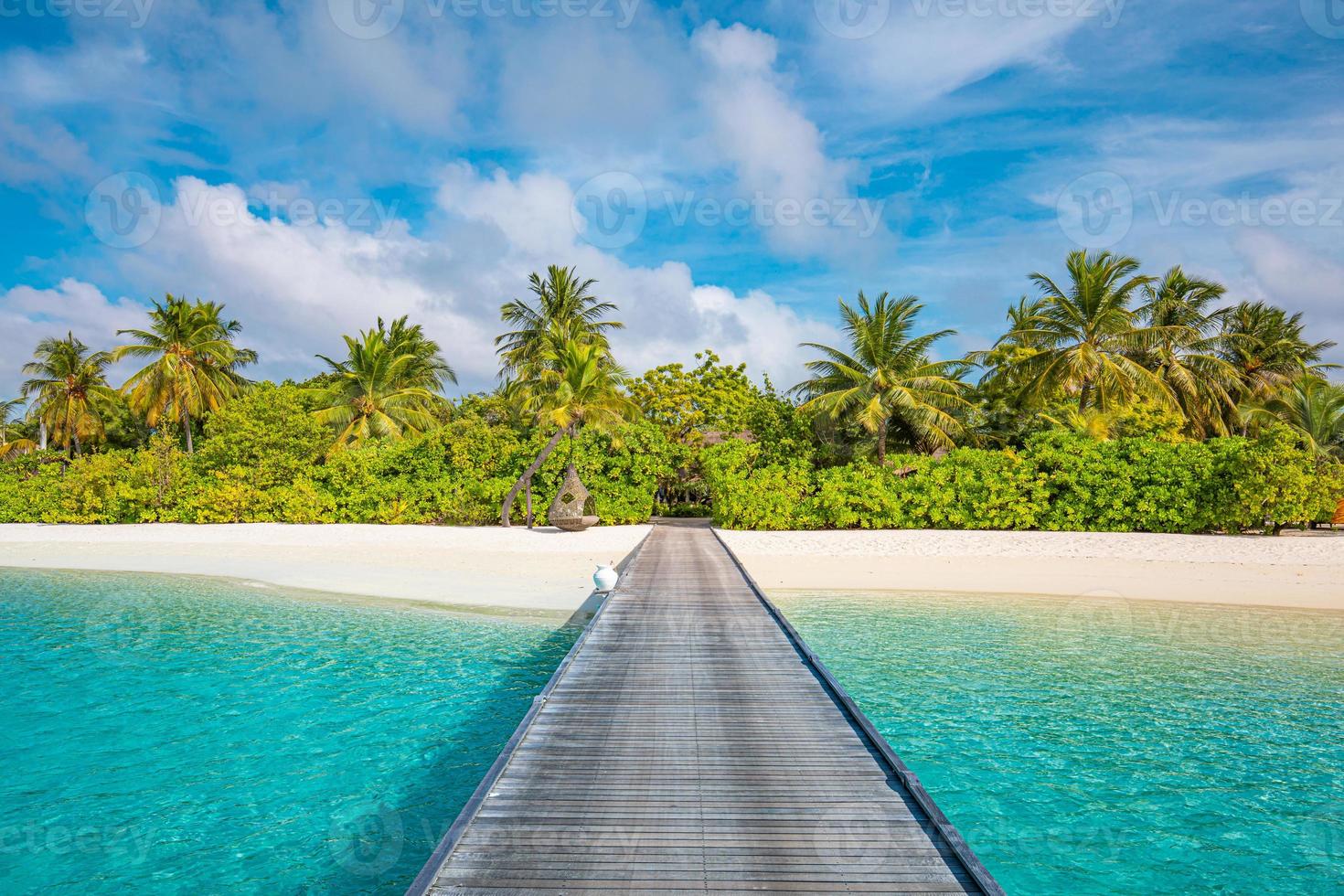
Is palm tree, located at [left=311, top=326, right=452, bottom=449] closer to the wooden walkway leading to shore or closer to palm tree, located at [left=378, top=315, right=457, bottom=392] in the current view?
palm tree, located at [left=378, top=315, right=457, bottom=392]

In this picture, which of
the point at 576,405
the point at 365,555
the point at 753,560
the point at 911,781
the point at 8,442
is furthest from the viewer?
the point at 8,442

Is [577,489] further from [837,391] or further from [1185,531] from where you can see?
[1185,531]

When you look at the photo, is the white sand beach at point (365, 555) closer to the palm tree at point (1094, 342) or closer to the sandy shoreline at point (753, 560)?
the sandy shoreline at point (753, 560)

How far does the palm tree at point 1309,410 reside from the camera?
2320 cm

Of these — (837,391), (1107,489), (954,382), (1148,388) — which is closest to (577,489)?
(837,391)

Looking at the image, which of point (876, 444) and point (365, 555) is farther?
point (876, 444)

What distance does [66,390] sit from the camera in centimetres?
3061

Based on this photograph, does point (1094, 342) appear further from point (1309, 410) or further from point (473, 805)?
point (473, 805)

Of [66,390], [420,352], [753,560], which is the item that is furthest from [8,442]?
[753,560]

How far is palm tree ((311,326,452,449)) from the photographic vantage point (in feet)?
82.1

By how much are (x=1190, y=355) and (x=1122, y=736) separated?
22987 mm

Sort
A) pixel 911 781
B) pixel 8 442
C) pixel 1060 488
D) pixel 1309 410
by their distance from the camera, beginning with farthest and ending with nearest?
pixel 8 442
pixel 1309 410
pixel 1060 488
pixel 911 781

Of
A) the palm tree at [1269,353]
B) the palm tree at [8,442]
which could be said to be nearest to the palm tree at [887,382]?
the palm tree at [1269,353]

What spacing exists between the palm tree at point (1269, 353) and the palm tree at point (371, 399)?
105 feet
